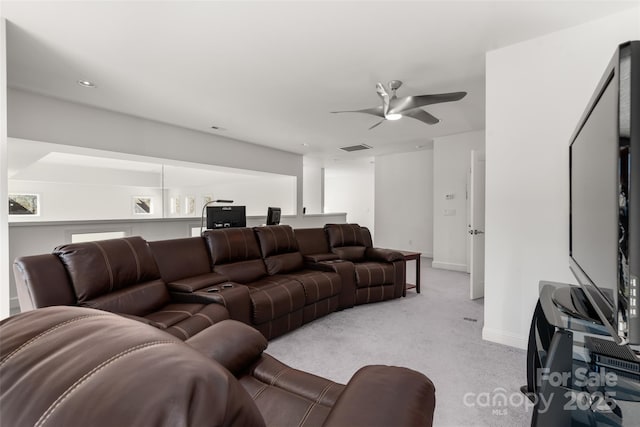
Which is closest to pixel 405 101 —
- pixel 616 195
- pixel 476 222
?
Answer: pixel 476 222

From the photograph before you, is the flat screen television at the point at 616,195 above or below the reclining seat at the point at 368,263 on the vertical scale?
above

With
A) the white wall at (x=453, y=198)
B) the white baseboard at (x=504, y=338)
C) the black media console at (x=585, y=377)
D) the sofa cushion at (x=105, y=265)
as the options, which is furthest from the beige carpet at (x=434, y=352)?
the white wall at (x=453, y=198)

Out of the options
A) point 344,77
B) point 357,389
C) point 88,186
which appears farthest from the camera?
point 88,186

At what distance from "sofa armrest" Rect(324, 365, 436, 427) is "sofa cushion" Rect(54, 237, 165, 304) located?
1872 millimetres

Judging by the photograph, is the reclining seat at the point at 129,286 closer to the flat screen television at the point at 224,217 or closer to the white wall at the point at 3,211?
the white wall at the point at 3,211

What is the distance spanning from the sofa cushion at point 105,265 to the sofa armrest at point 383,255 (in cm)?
266

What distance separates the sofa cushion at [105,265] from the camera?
1844 mm

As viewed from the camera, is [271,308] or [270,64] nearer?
[271,308]

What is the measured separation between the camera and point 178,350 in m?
0.41

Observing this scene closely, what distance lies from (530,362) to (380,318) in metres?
1.50

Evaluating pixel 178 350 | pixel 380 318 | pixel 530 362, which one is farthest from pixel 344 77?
pixel 178 350

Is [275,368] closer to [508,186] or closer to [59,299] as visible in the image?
[59,299]

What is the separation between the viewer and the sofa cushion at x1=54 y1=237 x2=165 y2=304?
184 centimetres

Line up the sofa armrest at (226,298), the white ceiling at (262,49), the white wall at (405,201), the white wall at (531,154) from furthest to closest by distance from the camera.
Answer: the white wall at (405,201) < the sofa armrest at (226,298) < the white wall at (531,154) < the white ceiling at (262,49)
